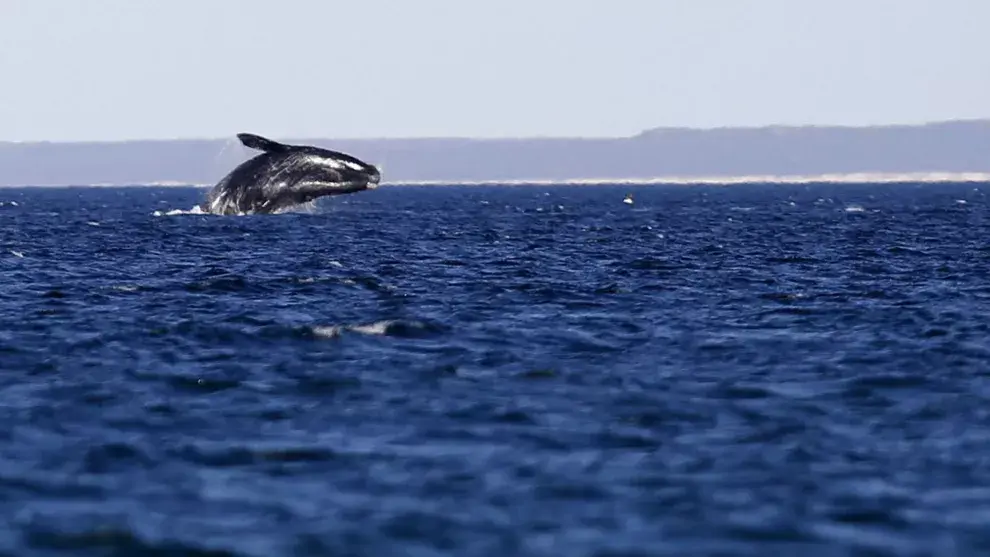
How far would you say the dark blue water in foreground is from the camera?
13016mm

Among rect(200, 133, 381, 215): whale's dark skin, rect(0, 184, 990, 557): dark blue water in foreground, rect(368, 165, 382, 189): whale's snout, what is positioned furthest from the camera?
rect(200, 133, 381, 215): whale's dark skin

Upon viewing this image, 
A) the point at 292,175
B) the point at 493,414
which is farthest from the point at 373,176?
the point at 493,414

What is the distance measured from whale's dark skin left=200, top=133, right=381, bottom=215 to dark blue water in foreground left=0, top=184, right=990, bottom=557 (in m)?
14.4

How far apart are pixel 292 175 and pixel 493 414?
36628mm

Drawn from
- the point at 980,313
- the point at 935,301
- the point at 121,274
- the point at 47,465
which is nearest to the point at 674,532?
the point at 47,465

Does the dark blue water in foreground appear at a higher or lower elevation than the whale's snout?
lower

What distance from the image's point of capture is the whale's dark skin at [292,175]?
167ft

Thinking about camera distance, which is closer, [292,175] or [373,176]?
[373,176]

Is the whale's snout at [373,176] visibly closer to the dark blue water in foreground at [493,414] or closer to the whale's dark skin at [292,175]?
the whale's dark skin at [292,175]

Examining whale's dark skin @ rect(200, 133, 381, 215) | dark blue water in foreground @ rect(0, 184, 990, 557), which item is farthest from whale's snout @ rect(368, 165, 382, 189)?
dark blue water in foreground @ rect(0, 184, 990, 557)

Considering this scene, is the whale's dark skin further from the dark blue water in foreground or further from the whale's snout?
the dark blue water in foreground

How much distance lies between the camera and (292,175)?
5353 centimetres

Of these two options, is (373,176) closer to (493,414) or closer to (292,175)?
(292,175)

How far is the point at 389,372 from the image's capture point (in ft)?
68.7
